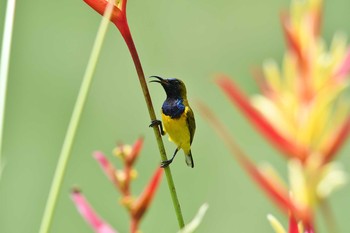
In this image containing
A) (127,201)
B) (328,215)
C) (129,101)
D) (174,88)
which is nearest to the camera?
(328,215)

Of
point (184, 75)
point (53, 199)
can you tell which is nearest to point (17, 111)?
point (184, 75)

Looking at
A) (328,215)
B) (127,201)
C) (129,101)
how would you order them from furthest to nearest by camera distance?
(129,101)
(127,201)
(328,215)

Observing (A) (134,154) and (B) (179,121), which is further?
(B) (179,121)

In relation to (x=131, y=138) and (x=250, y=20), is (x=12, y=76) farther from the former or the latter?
(x=250, y=20)

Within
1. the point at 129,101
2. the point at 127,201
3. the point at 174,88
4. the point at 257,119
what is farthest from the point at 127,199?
the point at 129,101

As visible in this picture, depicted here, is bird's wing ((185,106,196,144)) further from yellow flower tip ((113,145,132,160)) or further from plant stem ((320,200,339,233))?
plant stem ((320,200,339,233))

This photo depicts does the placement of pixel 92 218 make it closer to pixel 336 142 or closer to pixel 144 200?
pixel 144 200

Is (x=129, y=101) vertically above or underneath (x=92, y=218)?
above
